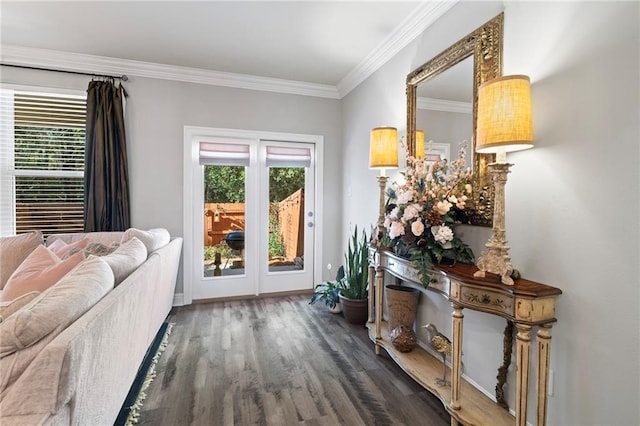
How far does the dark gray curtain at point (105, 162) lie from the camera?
3205mm

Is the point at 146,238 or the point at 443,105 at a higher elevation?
the point at 443,105

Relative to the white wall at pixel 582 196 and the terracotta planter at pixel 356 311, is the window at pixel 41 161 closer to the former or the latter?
the terracotta planter at pixel 356 311

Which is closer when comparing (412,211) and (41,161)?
(412,211)

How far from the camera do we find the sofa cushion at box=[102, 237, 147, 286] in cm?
171

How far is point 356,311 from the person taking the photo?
3.08 m

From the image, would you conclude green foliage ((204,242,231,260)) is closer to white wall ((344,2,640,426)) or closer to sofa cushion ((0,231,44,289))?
sofa cushion ((0,231,44,289))

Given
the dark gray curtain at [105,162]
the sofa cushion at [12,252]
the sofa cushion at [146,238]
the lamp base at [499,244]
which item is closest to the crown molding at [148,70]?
the dark gray curtain at [105,162]

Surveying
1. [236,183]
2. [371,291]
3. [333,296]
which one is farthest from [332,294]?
[236,183]

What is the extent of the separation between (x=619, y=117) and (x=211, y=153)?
349 centimetres

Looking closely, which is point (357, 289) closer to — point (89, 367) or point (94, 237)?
point (89, 367)

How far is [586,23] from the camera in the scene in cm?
135

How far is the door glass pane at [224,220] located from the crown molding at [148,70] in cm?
100

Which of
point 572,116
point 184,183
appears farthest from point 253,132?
point 572,116

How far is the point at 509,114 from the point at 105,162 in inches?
140
